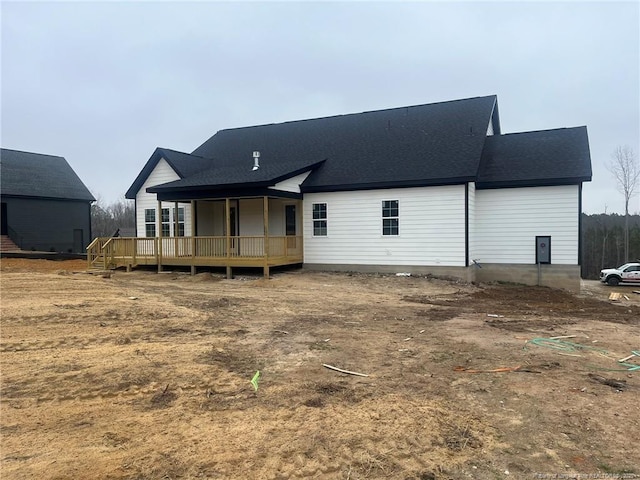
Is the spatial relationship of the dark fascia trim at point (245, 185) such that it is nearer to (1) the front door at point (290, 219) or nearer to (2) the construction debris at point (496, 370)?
(1) the front door at point (290, 219)

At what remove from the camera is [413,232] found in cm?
1623

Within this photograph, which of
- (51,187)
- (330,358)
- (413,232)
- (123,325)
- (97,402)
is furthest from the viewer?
(51,187)

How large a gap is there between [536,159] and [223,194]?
12.1 meters

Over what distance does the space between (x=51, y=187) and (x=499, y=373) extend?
33364mm

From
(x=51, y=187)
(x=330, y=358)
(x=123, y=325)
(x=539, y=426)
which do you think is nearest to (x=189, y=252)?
(x=123, y=325)

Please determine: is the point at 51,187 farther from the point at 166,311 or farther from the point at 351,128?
the point at 166,311

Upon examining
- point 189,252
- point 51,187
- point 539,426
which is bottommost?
point 539,426

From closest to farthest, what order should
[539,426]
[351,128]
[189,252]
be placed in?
[539,426] < [189,252] < [351,128]

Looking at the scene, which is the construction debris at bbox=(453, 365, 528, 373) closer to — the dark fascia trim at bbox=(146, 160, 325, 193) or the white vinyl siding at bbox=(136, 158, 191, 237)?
the dark fascia trim at bbox=(146, 160, 325, 193)

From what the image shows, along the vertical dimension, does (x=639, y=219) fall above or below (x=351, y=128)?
below

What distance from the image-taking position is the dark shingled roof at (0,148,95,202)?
95.4ft

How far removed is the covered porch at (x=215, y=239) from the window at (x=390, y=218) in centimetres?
349

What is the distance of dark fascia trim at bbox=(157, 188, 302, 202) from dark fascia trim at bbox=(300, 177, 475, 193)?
835mm

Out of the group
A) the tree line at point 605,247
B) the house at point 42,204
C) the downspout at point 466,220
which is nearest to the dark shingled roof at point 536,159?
the downspout at point 466,220
